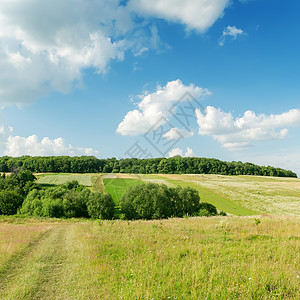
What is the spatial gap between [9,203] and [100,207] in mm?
32023

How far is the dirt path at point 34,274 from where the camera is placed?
6.36 m

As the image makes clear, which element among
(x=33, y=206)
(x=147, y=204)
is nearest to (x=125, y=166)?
(x=33, y=206)

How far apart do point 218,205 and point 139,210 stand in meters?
22.5

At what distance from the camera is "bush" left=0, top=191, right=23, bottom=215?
2491 inches

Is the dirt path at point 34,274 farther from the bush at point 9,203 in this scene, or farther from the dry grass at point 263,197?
the bush at point 9,203

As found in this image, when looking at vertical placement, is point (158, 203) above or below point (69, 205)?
above

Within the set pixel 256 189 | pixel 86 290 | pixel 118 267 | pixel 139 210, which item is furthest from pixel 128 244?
pixel 256 189

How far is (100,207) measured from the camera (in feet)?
189

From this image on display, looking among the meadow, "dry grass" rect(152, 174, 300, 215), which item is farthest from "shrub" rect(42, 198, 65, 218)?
"dry grass" rect(152, 174, 300, 215)

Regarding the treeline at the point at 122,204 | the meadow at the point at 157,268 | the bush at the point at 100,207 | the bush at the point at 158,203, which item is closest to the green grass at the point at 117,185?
the treeline at the point at 122,204

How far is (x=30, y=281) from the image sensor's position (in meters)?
7.15

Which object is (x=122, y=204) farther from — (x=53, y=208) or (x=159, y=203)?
(x=53, y=208)

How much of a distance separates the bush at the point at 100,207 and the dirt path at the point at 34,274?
47563 millimetres

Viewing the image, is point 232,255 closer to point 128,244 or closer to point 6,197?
point 128,244
